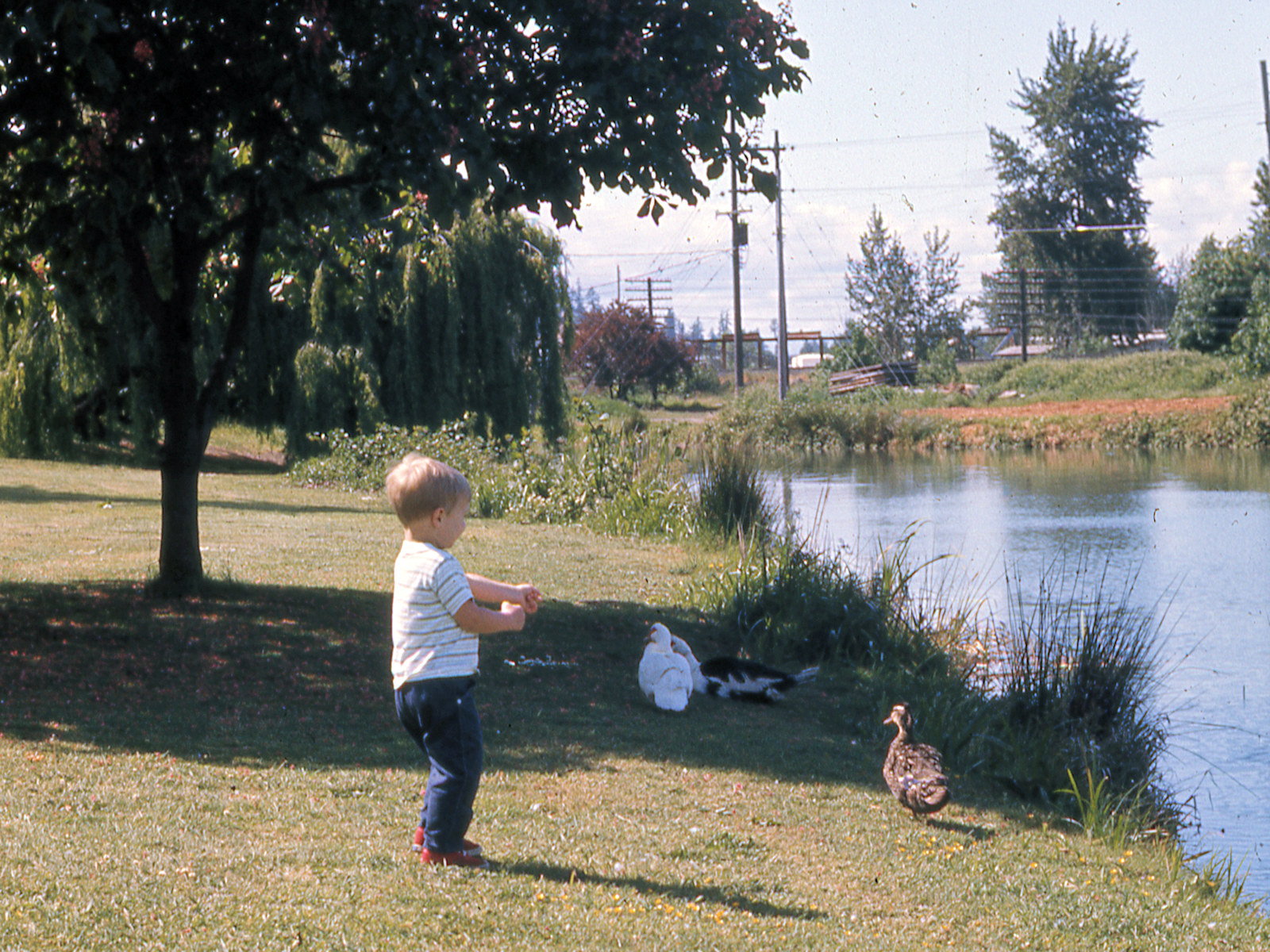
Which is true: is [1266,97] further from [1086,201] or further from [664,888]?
[664,888]

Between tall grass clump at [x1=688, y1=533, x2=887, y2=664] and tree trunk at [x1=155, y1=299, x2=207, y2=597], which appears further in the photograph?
tall grass clump at [x1=688, y1=533, x2=887, y2=664]

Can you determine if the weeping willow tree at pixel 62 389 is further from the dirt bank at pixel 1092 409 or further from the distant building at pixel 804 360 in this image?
the distant building at pixel 804 360

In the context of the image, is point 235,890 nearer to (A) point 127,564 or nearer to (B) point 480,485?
(A) point 127,564

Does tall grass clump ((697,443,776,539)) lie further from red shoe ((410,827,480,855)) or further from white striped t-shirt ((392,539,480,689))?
white striped t-shirt ((392,539,480,689))

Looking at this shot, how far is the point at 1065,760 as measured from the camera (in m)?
7.92

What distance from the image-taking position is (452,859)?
4.57 metres

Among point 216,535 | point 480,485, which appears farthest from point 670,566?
point 480,485

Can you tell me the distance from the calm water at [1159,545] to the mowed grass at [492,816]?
2.07m

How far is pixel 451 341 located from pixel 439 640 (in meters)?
20.4

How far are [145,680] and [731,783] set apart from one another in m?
3.59

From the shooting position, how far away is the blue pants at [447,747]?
4496 millimetres

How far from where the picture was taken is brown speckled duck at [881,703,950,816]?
232 inches

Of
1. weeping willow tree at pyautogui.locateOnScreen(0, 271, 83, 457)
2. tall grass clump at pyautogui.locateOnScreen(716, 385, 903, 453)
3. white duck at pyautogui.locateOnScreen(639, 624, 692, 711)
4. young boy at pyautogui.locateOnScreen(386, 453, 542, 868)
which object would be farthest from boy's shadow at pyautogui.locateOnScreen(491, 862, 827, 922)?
tall grass clump at pyautogui.locateOnScreen(716, 385, 903, 453)

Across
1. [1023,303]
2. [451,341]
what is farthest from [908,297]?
[451,341]
